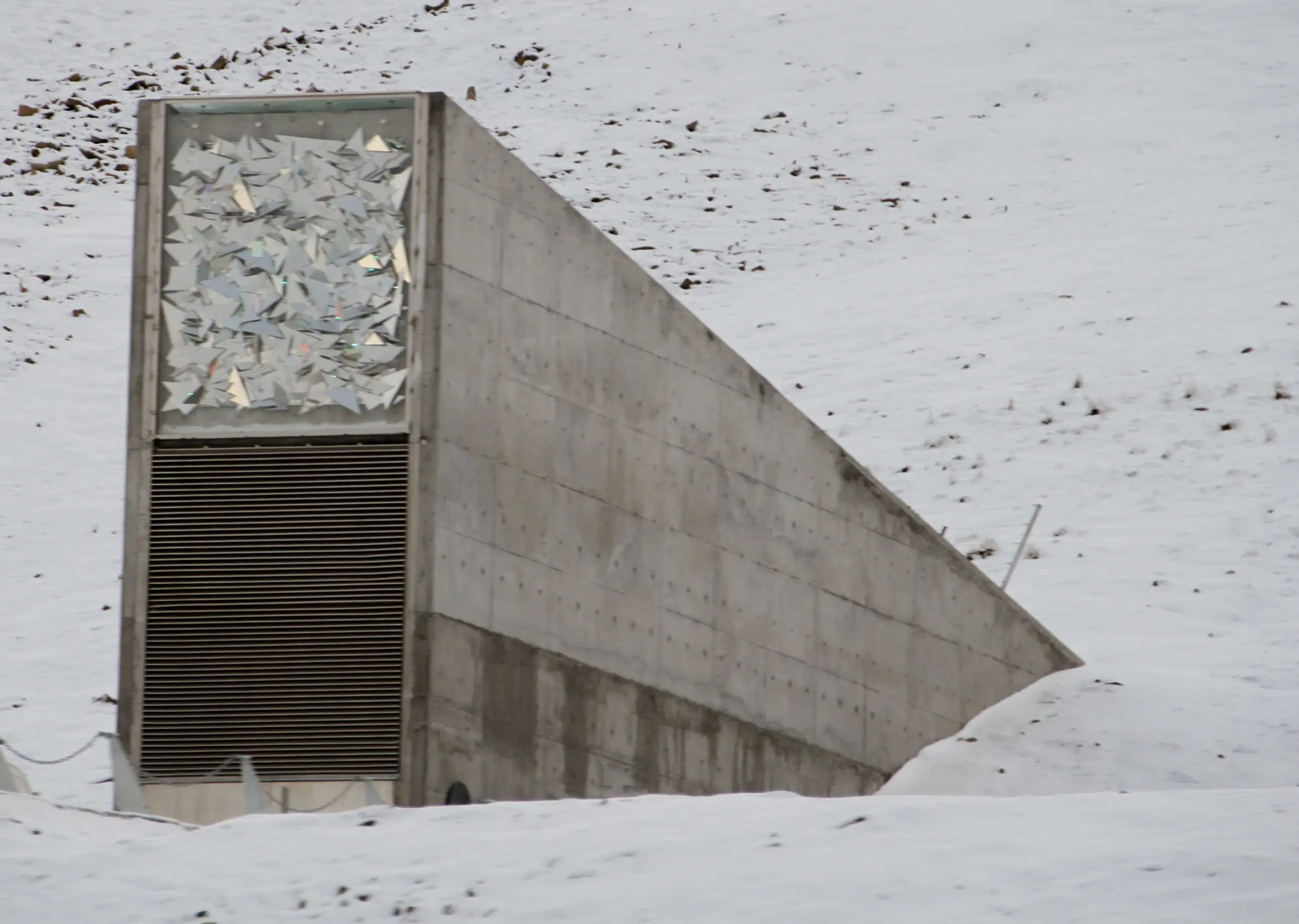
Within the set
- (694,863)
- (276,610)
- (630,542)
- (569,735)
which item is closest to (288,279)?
(276,610)

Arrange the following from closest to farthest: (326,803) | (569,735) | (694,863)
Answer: (694,863) → (326,803) → (569,735)

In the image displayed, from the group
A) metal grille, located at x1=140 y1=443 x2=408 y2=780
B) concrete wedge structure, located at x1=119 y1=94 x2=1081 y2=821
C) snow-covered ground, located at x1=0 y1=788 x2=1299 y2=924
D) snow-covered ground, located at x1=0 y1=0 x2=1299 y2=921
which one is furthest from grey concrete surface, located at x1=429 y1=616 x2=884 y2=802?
snow-covered ground, located at x1=0 y1=788 x2=1299 y2=924

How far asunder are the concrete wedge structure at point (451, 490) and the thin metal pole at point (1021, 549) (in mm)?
4893

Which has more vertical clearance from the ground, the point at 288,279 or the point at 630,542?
the point at 288,279

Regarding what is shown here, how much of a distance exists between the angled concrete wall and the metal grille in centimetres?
28

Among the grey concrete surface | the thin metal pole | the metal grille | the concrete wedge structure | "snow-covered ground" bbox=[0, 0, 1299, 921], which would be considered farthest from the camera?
the thin metal pole

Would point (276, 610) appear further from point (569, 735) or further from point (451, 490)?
point (569, 735)

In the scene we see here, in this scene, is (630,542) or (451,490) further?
(630,542)

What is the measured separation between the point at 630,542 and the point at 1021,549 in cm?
635

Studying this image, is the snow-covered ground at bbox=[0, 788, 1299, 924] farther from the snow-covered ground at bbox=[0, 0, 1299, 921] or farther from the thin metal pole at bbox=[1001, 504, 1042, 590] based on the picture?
the thin metal pole at bbox=[1001, 504, 1042, 590]

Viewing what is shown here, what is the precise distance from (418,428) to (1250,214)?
60.4 ft

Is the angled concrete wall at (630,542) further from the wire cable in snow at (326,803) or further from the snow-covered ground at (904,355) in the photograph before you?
the snow-covered ground at (904,355)

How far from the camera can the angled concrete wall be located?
38.1ft

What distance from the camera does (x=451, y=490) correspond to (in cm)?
1147
